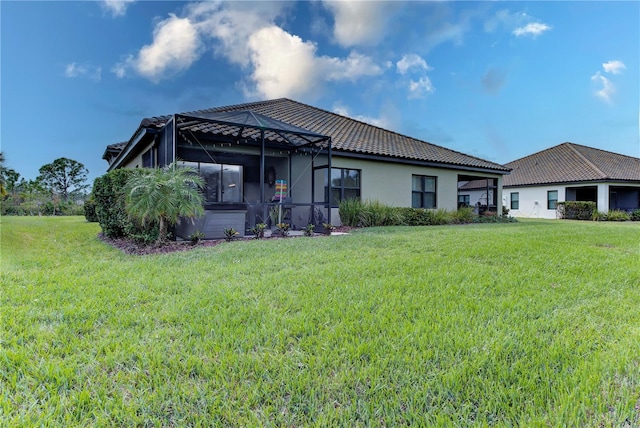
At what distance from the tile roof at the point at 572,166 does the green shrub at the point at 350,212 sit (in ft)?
66.5

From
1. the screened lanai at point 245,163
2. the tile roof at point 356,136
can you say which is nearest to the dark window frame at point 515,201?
the tile roof at point 356,136

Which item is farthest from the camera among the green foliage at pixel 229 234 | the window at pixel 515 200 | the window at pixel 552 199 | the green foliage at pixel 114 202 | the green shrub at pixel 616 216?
the window at pixel 515 200

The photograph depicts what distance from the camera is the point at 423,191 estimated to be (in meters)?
15.8

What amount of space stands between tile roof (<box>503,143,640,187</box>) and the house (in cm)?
1050

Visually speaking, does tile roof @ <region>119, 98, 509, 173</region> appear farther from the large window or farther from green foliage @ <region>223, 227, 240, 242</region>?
green foliage @ <region>223, 227, 240, 242</region>

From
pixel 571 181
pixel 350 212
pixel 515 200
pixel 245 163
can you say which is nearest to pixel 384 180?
pixel 350 212

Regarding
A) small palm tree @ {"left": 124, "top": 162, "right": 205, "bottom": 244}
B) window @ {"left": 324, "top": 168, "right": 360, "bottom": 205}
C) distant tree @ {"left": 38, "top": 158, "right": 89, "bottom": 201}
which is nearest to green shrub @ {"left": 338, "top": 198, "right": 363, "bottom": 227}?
window @ {"left": 324, "top": 168, "right": 360, "bottom": 205}

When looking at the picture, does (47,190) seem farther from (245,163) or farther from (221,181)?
(245,163)

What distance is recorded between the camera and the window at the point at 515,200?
90.5 ft

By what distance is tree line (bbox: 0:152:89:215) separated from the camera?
83.1 feet

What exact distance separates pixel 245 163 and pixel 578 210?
2355cm

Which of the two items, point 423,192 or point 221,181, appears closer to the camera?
point 221,181

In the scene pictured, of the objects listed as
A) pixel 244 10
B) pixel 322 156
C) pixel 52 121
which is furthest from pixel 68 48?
pixel 322 156

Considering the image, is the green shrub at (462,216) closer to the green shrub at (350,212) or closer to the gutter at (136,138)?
the green shrub at (350,212)
